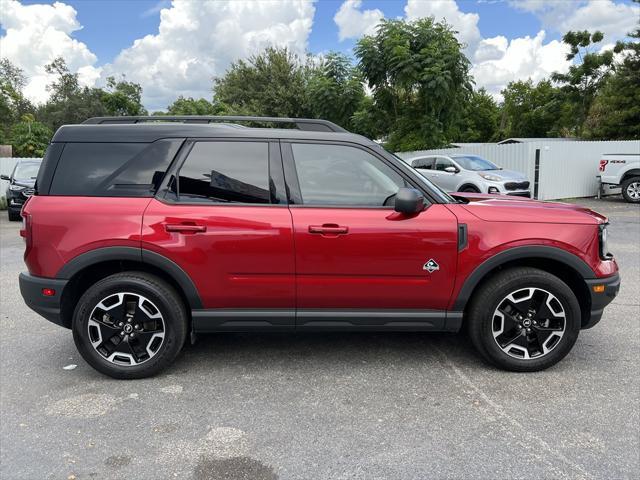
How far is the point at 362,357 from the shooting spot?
4.05 metres

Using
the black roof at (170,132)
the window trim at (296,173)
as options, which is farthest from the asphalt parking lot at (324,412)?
the black roof at (170,132)

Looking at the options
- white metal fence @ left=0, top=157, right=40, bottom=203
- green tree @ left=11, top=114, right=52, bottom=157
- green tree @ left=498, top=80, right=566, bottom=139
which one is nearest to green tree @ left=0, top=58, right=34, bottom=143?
green tree @ left=11, top=114, right=52, bottom=157

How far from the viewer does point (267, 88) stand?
3950 centimetres

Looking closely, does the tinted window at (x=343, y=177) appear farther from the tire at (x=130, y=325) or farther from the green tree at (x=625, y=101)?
the green tree at (x=625, y=101)

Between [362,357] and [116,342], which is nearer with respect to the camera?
[116,342]

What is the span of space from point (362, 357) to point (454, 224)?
51.9 inches

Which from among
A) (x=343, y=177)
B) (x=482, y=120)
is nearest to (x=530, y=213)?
(x=343, y=177)

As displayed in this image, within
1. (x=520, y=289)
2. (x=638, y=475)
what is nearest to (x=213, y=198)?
(x=520, y=289)

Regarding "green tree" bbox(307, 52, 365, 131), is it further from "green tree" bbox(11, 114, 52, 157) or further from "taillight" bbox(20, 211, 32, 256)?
"taillight" bbox(20, 211, 32, 256)

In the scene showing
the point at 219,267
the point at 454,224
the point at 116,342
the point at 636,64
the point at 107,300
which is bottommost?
the point at 116,342

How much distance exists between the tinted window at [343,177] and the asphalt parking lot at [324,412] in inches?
51.0

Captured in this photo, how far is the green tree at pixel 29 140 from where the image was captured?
26500mm

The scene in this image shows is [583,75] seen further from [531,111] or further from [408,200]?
[408,200]

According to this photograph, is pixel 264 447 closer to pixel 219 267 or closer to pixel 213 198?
pixel 219 267
